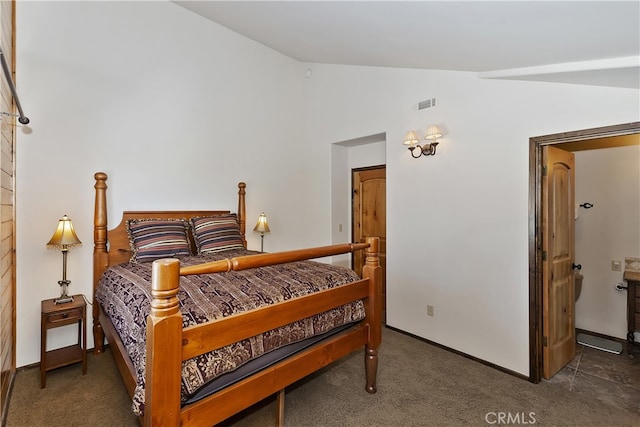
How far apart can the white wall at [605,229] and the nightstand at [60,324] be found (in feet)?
16.1

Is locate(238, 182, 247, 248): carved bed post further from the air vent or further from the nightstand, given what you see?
the air vent

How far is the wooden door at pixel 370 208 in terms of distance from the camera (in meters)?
4.15

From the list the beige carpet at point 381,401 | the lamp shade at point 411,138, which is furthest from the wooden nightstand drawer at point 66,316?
the lamp shade at point 411,138

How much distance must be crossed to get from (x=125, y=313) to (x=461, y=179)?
2851 mm

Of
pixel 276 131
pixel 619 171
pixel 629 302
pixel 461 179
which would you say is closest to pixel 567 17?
pixel 461 179

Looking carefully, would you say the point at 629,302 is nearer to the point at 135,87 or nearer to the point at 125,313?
the point at 125,313

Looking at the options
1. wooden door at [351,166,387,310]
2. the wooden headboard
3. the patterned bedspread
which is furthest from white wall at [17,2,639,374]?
the patterned bedspread

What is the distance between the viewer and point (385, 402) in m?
2.16

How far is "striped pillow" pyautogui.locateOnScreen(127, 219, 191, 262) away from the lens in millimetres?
2793

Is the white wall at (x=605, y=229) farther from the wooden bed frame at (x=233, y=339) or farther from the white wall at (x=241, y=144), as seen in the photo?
the wooden bed frame at (x=233, y=339)

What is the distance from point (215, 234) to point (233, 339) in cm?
198

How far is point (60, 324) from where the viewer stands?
2.36m

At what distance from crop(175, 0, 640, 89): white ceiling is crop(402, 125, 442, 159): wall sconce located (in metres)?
0.58
